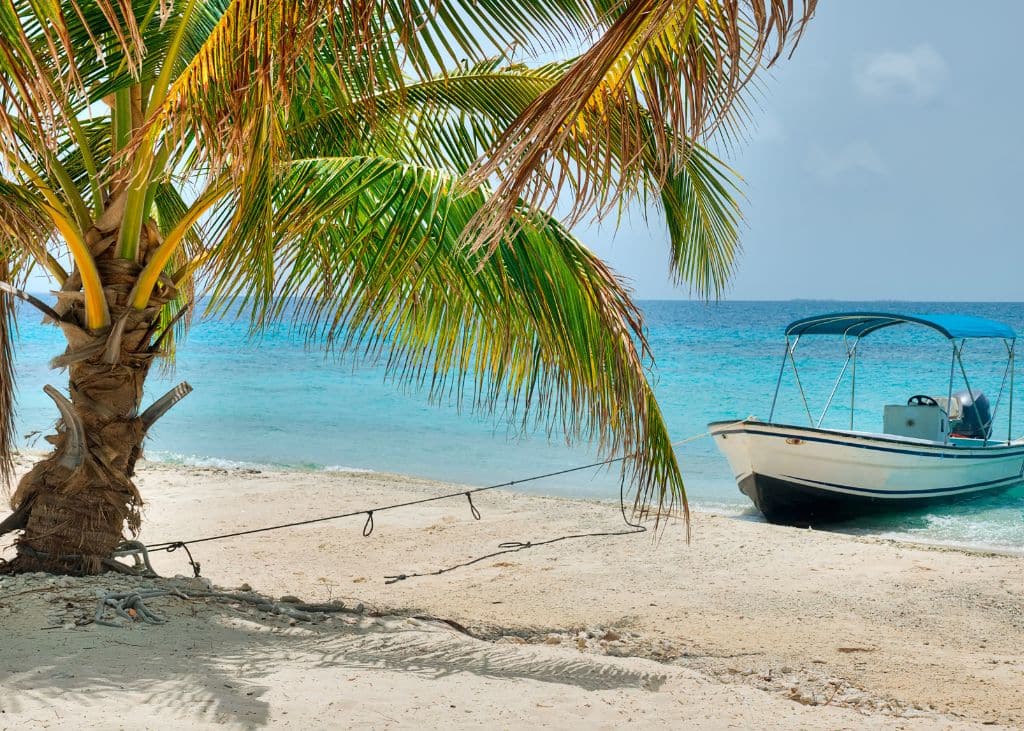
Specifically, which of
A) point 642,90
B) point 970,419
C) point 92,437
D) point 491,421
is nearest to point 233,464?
point 491,421

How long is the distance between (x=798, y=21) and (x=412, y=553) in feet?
20.2

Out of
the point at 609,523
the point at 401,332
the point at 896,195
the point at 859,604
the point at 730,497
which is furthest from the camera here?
the point at 896,195

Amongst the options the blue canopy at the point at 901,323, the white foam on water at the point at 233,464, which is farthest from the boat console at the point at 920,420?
the white foam on water at the point at 233,464

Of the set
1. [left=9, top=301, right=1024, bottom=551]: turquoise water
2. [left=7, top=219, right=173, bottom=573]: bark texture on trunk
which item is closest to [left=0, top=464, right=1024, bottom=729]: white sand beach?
[left=7, top=219, right=173, bottom=573]: bark texture on trunk

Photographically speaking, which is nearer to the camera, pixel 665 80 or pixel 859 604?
pixel 665 80

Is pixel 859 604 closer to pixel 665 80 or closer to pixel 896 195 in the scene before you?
pixel 665 80

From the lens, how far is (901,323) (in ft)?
35.9

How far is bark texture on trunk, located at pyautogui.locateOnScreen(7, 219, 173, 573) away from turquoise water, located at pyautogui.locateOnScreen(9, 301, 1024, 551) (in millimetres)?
518

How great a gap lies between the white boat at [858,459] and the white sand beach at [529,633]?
1.45 meters

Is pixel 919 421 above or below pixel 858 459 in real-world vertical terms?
above

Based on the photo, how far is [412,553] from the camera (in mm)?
7445

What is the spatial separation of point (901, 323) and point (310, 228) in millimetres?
8659

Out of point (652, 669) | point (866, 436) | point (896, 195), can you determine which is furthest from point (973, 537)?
point (896, 195)

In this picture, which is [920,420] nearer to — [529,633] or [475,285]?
[529,633]
